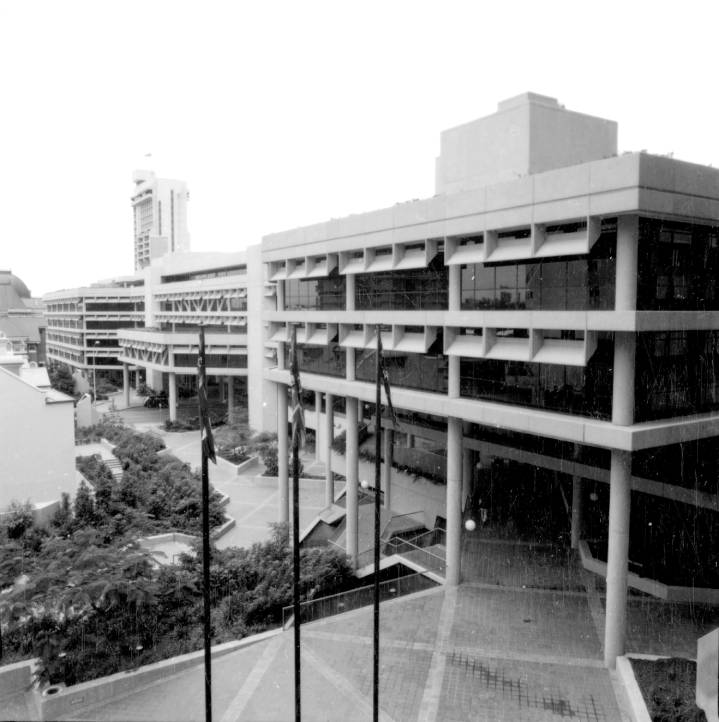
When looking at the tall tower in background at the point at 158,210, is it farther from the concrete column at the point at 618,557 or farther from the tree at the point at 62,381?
the concrete column at the point at 618,557

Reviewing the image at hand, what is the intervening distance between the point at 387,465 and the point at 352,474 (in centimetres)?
491

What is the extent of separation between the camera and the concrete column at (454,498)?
20.9 metres

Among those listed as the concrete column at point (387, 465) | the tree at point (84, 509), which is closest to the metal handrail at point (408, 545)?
the concrete column at point (387, 465)

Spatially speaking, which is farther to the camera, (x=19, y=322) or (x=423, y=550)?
(x=19, y=322)

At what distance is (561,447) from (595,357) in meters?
7.17

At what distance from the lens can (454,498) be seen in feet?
68.8

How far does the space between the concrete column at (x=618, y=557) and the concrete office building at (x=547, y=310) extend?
0.12 ft

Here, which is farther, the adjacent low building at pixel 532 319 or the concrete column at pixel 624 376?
the adjacent low building at pixel 532 319

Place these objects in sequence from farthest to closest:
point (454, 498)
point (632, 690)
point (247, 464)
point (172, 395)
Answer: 1. point (172, 395)
2. point (247, 464)
3. point (454, 498)
4. point (632, 690)

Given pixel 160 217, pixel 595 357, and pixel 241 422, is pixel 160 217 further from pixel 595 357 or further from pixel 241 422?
pixel 595 357

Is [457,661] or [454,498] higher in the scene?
[454,498]

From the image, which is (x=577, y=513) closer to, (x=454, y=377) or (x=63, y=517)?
(x=454, y=377)

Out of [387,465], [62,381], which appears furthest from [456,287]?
[62,381]

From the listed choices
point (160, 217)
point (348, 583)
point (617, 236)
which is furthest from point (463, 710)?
point (160, 217)
